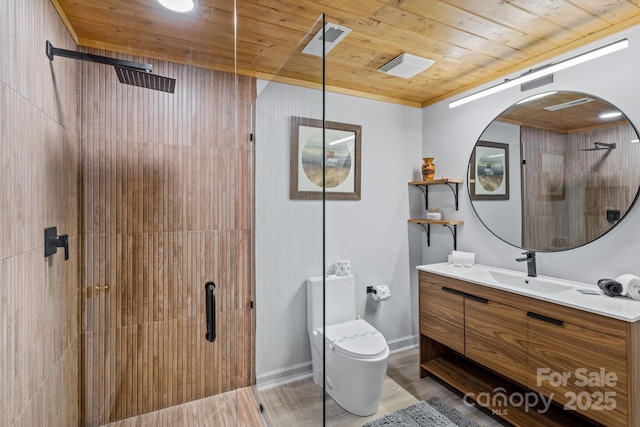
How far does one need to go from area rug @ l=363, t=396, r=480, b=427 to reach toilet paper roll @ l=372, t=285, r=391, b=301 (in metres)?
0.80

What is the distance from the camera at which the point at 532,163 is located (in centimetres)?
214

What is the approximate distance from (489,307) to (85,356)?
2.13 meters

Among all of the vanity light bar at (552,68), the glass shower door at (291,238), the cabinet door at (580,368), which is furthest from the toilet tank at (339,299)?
the vanity light bar at (552,68)

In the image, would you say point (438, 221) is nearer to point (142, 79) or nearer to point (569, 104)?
point (569, 104)

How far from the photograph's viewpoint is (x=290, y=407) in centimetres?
161

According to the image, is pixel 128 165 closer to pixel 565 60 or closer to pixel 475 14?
pixel 475 14

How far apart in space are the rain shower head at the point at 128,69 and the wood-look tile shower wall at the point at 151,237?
28 mm

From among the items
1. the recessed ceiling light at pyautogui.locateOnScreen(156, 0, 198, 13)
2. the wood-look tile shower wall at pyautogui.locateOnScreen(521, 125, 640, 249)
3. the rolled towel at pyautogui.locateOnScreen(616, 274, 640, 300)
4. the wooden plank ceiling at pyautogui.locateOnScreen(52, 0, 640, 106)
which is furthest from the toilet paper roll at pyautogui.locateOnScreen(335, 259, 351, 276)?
the recessed ceiling light at pyautogui.locateOnScreen(156, 0, 198, 13)

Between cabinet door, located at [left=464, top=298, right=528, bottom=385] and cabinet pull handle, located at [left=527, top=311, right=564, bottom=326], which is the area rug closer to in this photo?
cabinet door, located at [left=464, top=298, right=528, bottom=385]

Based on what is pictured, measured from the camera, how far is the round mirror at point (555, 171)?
1731 mm

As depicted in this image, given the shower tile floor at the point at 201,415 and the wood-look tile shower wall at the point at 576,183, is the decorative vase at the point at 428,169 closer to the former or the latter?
the wood-look tile shower wall at the point at 576,183

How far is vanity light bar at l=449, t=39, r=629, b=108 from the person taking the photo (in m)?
1.60

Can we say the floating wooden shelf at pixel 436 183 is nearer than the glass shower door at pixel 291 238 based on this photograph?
No

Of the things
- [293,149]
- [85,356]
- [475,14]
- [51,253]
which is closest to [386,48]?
[475,14]
